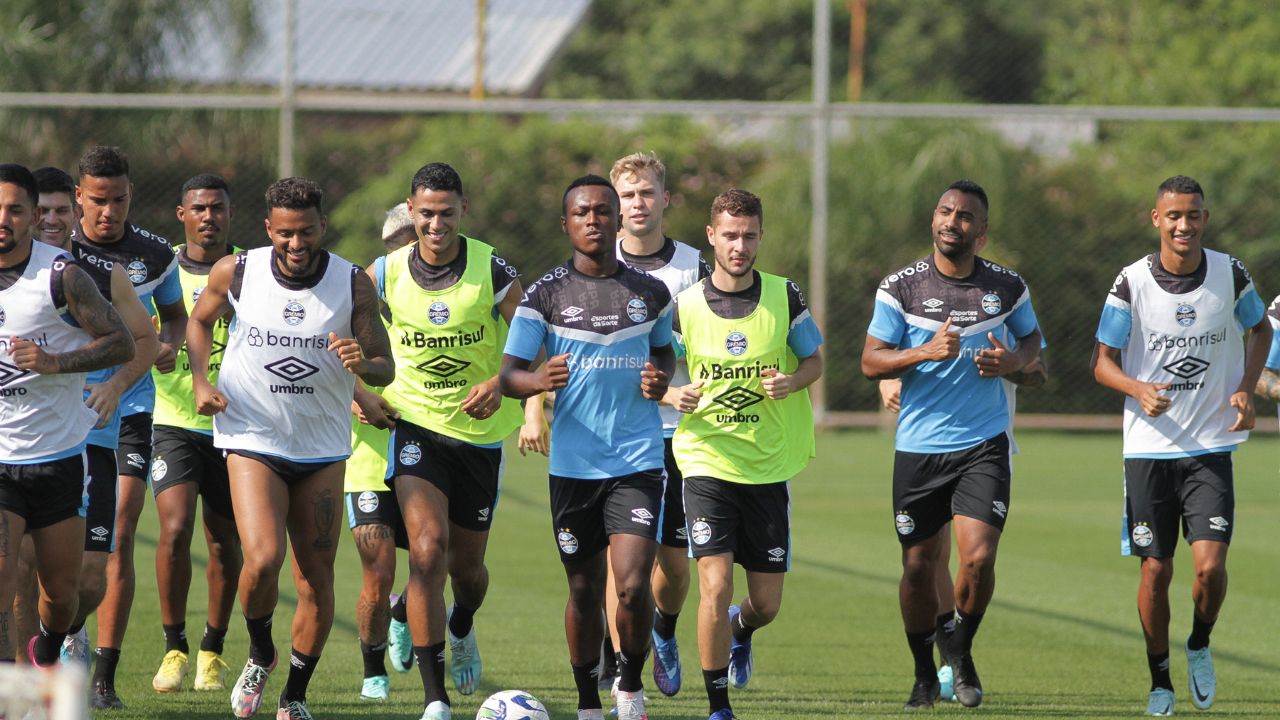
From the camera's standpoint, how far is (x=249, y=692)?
7500 millimetres

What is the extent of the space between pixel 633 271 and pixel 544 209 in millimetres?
14789

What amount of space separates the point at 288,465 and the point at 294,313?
0.65 metres

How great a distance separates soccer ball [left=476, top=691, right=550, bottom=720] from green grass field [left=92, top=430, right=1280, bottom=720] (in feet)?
2.83

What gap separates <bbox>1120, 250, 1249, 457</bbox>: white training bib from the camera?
838 cm

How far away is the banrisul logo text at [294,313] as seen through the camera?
7.25 m

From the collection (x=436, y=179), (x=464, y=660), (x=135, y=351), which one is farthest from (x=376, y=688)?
(x=436, y=179)

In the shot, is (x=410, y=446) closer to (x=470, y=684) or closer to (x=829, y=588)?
(x=470, y=684)

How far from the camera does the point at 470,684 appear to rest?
27.8 ft

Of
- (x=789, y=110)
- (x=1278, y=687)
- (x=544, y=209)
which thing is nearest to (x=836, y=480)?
(x=789, y=110)

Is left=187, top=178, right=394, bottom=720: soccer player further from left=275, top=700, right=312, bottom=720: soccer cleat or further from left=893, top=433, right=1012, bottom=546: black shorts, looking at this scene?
left=893, top=433, right=1012, bottom=546: black shorts

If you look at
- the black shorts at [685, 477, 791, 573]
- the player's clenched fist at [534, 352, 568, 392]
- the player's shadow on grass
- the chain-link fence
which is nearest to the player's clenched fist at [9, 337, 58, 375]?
the player's clenched fist at [534, 352, 568, 392]

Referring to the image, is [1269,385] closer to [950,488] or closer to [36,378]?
[950,488]

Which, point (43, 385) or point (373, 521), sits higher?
point (43, 385)

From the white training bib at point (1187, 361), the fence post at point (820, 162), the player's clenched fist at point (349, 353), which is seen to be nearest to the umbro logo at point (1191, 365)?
the white training bib at point (1187, 361)
